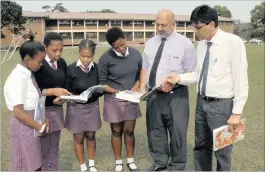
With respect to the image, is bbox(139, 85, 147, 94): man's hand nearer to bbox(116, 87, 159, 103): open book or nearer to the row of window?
bbox(116, 87, 159, 103): open book

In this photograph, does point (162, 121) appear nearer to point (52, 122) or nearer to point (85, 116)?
point (85, 116)

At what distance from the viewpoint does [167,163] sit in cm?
397

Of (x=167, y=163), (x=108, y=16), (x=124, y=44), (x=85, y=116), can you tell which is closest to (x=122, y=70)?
(x=124, y=44)

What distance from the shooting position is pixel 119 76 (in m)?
3.71

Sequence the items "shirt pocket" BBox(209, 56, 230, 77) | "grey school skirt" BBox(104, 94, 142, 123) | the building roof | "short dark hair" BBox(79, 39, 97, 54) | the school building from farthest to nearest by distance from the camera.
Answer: the building roof
the school building
"grey school skirt" BBox(104, 94, 142, 123)
"short dark hair" BBox(79, 39, 97, 54)
"shirt pocket" BBox(209, 56, 230, 77)

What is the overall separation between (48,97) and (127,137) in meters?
1.16

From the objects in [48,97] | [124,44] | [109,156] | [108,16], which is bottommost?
[109,156]

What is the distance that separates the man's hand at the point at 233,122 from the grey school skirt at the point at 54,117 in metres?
1.81

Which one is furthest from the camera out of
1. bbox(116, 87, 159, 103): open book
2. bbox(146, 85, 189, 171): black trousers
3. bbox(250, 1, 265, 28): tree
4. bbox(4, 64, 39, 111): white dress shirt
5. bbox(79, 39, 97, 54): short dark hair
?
bbox(250, 1, 265, 28): tree

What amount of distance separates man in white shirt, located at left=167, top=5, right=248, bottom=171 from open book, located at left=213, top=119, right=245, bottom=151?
70mm

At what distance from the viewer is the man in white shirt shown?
292 centimetres

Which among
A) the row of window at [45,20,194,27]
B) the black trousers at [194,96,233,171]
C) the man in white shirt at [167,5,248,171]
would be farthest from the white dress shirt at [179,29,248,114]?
the row of window at [45,20,194,27]

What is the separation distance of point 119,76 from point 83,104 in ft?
1.75

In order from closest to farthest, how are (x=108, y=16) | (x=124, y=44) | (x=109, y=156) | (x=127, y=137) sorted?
(x=124, y=44)
(x=127, y=137)
(x=109, y=156)
(x=108, y=16)
